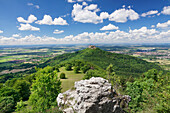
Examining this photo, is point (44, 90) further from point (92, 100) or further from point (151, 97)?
point (151, 97)

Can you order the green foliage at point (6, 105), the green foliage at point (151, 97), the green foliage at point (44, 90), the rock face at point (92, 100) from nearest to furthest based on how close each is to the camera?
the green foliage at point (151, 97) → the rock face at point (92, 100) → the green foliage at point (44, 90) → the green foliage at point (6, 105)

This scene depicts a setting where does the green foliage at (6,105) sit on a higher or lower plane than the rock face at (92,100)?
lower

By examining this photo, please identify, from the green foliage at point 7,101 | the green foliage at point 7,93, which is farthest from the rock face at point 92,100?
the green foliage at point 7,93

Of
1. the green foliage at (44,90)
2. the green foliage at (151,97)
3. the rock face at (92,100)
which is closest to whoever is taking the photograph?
the green foliage at (151,97)

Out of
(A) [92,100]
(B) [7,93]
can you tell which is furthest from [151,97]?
(B) [7,93]

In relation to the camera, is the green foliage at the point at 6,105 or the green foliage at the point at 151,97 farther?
the green foliage at the point at 6,105

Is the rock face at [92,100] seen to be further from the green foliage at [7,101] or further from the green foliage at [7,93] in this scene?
the green foliage at [7,93]

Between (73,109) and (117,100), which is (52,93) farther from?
(117,100)

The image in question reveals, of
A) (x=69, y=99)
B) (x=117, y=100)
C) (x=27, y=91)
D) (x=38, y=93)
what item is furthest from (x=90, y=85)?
(x=27, y=91)

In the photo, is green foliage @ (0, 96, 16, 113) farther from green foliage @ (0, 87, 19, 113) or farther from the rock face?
the rock face
